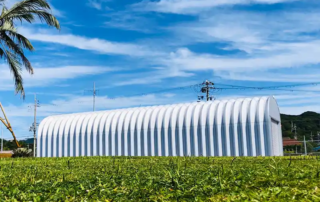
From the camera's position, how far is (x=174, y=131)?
21.0m

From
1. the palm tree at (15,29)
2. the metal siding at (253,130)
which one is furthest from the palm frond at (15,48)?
the metal siding at (253,130)

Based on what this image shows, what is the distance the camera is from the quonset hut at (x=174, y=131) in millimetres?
19109

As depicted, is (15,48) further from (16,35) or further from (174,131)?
(174,131)

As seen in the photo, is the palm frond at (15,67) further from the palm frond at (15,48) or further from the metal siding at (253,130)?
the metal siding at (253,130)

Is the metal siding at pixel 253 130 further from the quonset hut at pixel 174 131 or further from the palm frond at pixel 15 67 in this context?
the palm frond at pixel 15 67

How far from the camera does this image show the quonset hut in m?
19.1

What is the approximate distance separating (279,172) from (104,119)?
70.3 feet

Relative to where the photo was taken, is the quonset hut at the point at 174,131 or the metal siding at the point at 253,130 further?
the quonset hut at the point at 174,131

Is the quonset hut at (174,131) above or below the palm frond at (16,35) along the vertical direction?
below

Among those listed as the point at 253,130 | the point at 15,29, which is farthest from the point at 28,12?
the point at 253,130

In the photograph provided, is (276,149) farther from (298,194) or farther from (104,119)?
(298,194)

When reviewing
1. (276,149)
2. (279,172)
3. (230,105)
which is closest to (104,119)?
(230,105)

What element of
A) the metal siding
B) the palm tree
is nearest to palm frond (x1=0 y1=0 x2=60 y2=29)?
the palm tree

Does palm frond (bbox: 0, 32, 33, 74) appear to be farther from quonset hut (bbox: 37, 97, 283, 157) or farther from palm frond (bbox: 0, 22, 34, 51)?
quonset hut (bbox: 37, 97, 283, 157)
